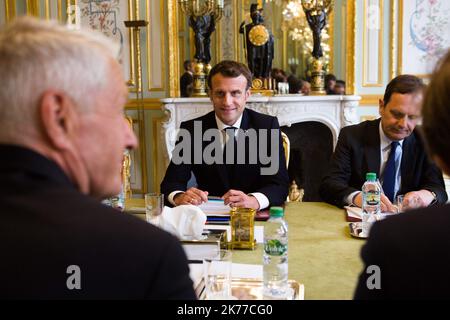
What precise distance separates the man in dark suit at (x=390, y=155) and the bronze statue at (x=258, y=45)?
6.91ft

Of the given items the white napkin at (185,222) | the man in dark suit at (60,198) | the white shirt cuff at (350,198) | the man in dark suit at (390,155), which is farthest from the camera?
the man in dark suit at (390,155)

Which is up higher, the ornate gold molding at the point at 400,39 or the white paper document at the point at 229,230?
the ornate gold molding at the point at 400,39

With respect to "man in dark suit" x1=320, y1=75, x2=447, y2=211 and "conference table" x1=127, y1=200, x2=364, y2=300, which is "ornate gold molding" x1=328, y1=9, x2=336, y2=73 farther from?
"conference table" x1=127, y1=200, x2=364, y2=300

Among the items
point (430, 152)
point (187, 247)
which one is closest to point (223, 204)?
point (187, 247)

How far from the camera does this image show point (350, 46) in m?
4.52

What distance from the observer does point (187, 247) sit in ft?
4.73

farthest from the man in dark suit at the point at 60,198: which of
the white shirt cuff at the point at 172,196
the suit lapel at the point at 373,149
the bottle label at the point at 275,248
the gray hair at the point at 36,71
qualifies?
the suit lapel at the point at 373,149

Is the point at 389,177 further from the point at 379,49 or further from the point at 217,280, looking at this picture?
the point at 379,49

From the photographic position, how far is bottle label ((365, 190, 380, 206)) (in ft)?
5.95

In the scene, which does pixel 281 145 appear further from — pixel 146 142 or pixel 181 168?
pixel 146 142

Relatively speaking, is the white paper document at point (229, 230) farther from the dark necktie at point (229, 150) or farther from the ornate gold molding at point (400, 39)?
the ornate gold molding at point (400, 39)

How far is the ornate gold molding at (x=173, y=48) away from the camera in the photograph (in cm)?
477

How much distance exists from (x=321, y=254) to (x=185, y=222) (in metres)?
0.41

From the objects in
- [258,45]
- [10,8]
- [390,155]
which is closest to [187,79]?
[258,45]
